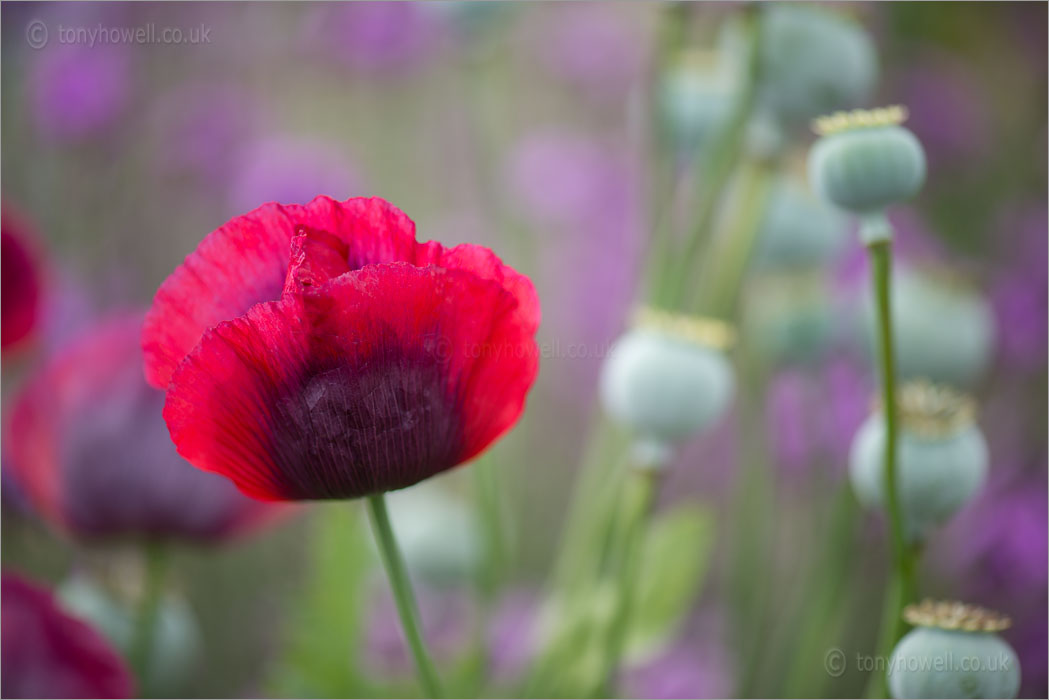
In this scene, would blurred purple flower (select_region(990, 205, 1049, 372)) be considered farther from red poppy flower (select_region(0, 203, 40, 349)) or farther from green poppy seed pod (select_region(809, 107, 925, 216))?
red poppy flower (select_region(0, 203, 40, 349))

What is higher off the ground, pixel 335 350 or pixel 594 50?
pixel 594 50

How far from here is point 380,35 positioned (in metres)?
0.88

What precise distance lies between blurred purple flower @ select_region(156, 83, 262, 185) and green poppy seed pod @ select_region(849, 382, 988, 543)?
660 mm

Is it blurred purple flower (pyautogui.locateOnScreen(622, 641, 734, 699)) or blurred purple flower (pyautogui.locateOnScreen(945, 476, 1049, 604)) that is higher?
blurred purple flower (pyautogui.locateOnScreen(945, 476, 1049, 604))

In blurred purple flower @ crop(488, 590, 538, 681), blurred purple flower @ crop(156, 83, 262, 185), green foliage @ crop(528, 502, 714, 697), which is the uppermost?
blurred purple flower @ crop(156, 83, 262, 185)

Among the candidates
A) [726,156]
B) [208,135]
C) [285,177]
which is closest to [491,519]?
[726,156]

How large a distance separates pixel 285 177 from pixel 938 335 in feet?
1.72

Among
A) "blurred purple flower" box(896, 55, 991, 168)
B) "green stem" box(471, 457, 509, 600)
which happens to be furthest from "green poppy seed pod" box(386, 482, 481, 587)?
"blurred purple flower" box(896, 55, 991, 168)

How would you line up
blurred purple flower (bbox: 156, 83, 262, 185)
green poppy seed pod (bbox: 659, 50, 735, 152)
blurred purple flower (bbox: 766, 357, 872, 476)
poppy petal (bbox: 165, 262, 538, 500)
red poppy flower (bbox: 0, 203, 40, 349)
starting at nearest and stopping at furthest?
1. poppy petal (bbox: 165, 262, 538, 500)
2. red poppy flower (bbox: 0, 203, 40, 349)
3. green poppy seed pod (bbox: 659, 50, 735, 152)
4. blurred purple flower (bbox: 766, 357, 872, 476)
5. blurred purple flower (bbox: 156, 83, 262, 185)

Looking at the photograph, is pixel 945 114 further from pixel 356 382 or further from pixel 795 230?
pixel 356 382

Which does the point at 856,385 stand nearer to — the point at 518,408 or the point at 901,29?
the point at 518,408

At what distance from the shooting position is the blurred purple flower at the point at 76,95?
0.74 meters

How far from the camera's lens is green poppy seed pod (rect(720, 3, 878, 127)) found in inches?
14.7

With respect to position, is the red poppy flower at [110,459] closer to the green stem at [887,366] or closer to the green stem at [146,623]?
the green stem at [146,623]
